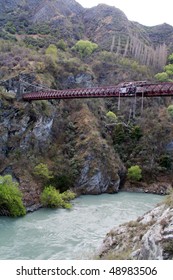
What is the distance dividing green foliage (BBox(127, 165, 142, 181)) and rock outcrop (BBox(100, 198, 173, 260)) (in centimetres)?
2469

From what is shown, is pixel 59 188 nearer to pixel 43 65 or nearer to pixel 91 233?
pixel 91 233

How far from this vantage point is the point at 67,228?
21.8 m

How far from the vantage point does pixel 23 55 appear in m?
43.0

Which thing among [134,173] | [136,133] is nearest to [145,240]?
[134,173]

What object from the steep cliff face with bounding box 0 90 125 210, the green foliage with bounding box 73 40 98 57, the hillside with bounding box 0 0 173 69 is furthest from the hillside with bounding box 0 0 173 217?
the hillside with bounding box 0 0 173 69

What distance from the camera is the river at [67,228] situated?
1742 cm

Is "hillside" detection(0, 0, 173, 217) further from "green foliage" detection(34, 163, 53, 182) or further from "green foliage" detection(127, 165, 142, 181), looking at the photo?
"green foliage" detection(127, 165, 142, 181)

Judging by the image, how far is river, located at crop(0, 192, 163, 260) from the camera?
57.2ft

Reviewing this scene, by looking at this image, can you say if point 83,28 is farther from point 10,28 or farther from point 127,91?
point 127,91

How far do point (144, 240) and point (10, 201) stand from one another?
53.6ft

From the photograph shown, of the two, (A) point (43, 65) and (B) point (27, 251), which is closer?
(B) point (27, 251)
